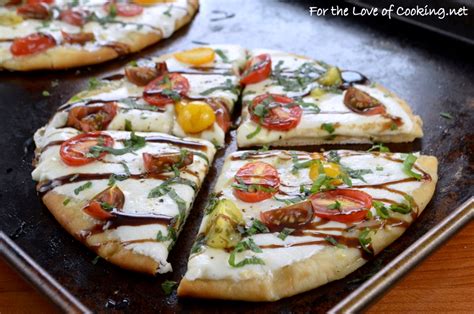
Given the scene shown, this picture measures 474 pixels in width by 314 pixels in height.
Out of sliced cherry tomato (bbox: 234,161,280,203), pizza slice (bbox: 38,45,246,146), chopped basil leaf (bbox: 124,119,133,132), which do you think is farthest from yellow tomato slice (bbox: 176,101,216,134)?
sliced cherry tomato (bbox: 234,161,280,203)

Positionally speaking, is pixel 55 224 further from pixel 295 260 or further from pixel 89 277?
pixel 295 260

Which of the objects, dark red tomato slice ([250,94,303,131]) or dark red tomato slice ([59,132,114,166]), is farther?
dark red tomato slice ([250,94,303,131])

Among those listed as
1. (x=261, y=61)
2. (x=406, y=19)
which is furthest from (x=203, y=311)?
(x=406, y=19)

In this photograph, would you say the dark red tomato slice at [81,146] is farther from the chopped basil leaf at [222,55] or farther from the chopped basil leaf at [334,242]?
the chopped basil leaf at [334,242]

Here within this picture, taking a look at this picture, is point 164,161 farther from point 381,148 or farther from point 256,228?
point 381,148

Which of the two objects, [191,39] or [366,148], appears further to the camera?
[191,39]

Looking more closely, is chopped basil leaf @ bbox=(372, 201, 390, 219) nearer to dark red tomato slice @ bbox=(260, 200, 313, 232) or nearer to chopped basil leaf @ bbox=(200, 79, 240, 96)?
dark red tomato slice @ bbox=(260, 200, 313, 232)
